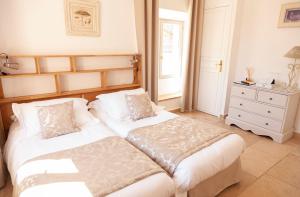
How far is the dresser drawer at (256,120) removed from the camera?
9.88 feet

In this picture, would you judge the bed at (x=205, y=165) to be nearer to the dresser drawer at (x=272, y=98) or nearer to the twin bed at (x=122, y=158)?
the twin bed at (x=122, y=158)

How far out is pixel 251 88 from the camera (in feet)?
10.5

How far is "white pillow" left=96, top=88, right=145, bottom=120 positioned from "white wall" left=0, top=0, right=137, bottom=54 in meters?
0.72

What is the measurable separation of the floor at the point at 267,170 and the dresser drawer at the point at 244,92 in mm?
639

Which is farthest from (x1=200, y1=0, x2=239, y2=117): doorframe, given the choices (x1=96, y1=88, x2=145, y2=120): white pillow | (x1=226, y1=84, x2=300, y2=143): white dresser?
(x1=96, y1=88, x2=145, y2=120): white pillow

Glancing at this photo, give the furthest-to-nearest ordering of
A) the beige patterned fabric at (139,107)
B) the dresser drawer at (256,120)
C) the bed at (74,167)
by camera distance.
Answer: the dresser drawer at (256,120), the beige patterned fabric at (139,107), the bed at (74,167)

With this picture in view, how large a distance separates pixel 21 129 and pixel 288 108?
345 cm

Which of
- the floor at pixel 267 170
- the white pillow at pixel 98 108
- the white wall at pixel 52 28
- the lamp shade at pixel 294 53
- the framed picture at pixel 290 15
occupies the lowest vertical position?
the floor at pixel 267 170

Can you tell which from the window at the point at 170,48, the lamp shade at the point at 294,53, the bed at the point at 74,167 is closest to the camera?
the bed at the point at 74,167

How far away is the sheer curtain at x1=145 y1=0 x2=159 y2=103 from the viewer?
3.04m

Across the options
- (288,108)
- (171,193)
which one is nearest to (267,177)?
(288,108)

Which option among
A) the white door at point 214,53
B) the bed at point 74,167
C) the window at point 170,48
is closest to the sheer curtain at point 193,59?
the white door at point 214,53

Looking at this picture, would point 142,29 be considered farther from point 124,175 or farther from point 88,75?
point 124,175

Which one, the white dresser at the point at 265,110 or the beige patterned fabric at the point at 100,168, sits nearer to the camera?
A: the beige patterned fabric at the point at 100,168
